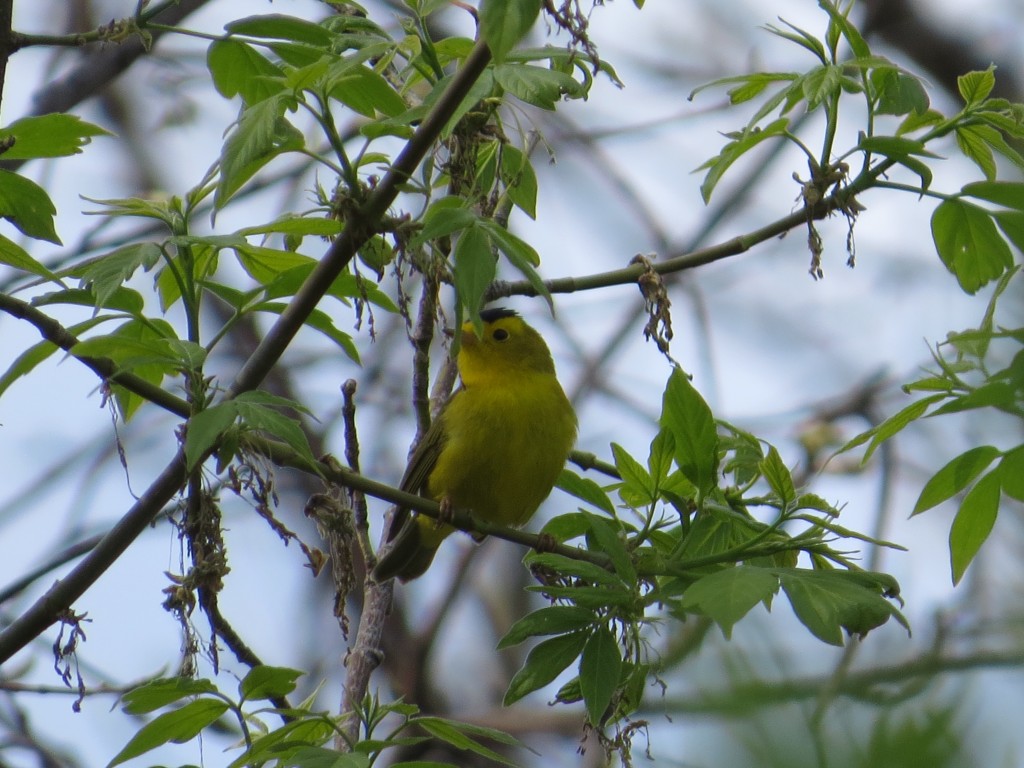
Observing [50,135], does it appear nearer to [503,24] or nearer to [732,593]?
[503,24]

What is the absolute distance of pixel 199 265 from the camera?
2.88 metres

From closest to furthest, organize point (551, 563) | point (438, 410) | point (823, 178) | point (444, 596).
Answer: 1. point (551, 563)
2. point (823, 178)
3. point (438, 410)
4. point (444, 596)

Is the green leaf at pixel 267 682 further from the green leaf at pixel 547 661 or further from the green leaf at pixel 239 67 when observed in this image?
the green leaf at pixel 239 67

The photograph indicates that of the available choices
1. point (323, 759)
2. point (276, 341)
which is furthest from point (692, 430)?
point (323, 759)

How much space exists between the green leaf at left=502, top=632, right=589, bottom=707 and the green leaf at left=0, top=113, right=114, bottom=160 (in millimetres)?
1501

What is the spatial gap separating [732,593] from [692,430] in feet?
2.32

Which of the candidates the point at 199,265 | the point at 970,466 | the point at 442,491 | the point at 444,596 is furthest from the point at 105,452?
the point at 970,466

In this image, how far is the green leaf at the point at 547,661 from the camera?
2.72 metres

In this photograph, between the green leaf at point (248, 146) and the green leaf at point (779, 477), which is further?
the green leaf at point (779, 477)

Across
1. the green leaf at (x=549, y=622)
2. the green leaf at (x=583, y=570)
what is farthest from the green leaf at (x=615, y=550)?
the green leaf at (x=549, y=622)

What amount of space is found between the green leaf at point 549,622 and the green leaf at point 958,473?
79 cm

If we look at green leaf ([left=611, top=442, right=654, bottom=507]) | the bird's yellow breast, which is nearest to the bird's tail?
the bird's yellow breast

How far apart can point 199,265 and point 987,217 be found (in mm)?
1798

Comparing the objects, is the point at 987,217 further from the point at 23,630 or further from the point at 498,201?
the point at 23,630
